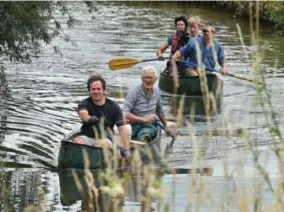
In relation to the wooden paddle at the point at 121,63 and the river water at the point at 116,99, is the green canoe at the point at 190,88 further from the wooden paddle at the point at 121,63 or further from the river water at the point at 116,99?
the wooden paddle at the point at 121,63

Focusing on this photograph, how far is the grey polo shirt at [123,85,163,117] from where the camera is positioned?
12.4 metres

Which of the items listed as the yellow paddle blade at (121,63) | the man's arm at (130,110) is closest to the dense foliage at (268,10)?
the yellow paddle blade at (121,63)

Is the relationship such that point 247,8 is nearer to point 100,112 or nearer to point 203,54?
point 203,54

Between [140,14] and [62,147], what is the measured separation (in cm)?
2455

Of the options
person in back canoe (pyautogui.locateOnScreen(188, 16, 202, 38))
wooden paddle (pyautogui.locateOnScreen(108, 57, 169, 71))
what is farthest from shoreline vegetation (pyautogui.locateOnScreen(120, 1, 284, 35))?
wooden paddle (pyautogui.locateOnScreen(108, 57, 169, 71))

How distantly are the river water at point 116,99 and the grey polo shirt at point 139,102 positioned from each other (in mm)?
756

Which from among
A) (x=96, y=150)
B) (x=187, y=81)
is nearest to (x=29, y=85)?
(x=187, y=81)

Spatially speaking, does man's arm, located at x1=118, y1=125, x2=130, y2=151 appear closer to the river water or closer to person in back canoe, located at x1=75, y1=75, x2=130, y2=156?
person in back canoe, located at x1=75, y1=75, x2=130, y2=156

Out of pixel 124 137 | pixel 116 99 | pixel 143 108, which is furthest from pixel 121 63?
pixel 124 137

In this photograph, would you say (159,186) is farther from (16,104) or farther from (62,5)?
(16,104)

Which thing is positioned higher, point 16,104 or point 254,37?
point 254,37

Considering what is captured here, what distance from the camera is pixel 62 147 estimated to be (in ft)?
36.9

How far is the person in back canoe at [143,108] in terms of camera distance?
12250 millimetres

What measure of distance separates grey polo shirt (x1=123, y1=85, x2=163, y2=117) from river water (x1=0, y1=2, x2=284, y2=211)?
76 cm
